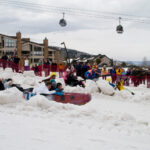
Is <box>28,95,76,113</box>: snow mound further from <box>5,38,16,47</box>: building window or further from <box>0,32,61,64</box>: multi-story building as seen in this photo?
<box>5,38,16,47</box>: building window

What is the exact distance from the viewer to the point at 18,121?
490 cm

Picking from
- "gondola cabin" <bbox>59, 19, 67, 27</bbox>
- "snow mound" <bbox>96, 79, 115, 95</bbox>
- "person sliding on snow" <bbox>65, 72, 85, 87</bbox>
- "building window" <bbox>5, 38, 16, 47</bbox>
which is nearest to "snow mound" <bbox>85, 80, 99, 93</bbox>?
"snow mound" <bbox>96, 79, 115, 95</bbox>

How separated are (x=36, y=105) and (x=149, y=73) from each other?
418 inches

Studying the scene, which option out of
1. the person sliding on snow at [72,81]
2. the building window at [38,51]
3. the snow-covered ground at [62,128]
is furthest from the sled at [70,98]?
the building window at [38,51]

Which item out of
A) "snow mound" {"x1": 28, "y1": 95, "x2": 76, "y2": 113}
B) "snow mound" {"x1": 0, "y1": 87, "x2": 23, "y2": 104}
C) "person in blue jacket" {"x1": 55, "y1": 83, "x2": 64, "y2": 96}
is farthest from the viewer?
"person in blue jacket" {"x1": 55, "y1": 83, "x2": 64, "y2": 96}

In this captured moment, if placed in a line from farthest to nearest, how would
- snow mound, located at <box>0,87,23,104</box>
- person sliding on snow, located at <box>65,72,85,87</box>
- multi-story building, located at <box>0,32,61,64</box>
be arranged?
multi-story building, located at <box>0,32,61,64</box> → person sliding on snow, located at <box>65,72,85,87</box> → snow mound, located at <box>0,87,23,104</box>

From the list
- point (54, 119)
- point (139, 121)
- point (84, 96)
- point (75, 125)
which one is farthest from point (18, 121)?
point (84, 96)

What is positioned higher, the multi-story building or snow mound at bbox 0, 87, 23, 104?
the multi-story building

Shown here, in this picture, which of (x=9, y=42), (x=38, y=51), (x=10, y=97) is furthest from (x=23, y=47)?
(x=10, y=97)

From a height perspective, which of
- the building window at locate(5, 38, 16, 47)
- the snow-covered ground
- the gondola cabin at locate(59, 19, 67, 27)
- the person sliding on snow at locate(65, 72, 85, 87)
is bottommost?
the snow-covered ground

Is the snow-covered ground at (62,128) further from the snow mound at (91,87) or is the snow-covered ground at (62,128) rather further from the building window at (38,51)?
the building window at (38,51)

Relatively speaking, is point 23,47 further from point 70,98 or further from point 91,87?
point 70,98

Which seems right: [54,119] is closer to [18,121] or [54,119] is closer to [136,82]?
[18,121]

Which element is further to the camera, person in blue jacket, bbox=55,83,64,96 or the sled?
person in blue jacket, bbox=55,83,64,96
